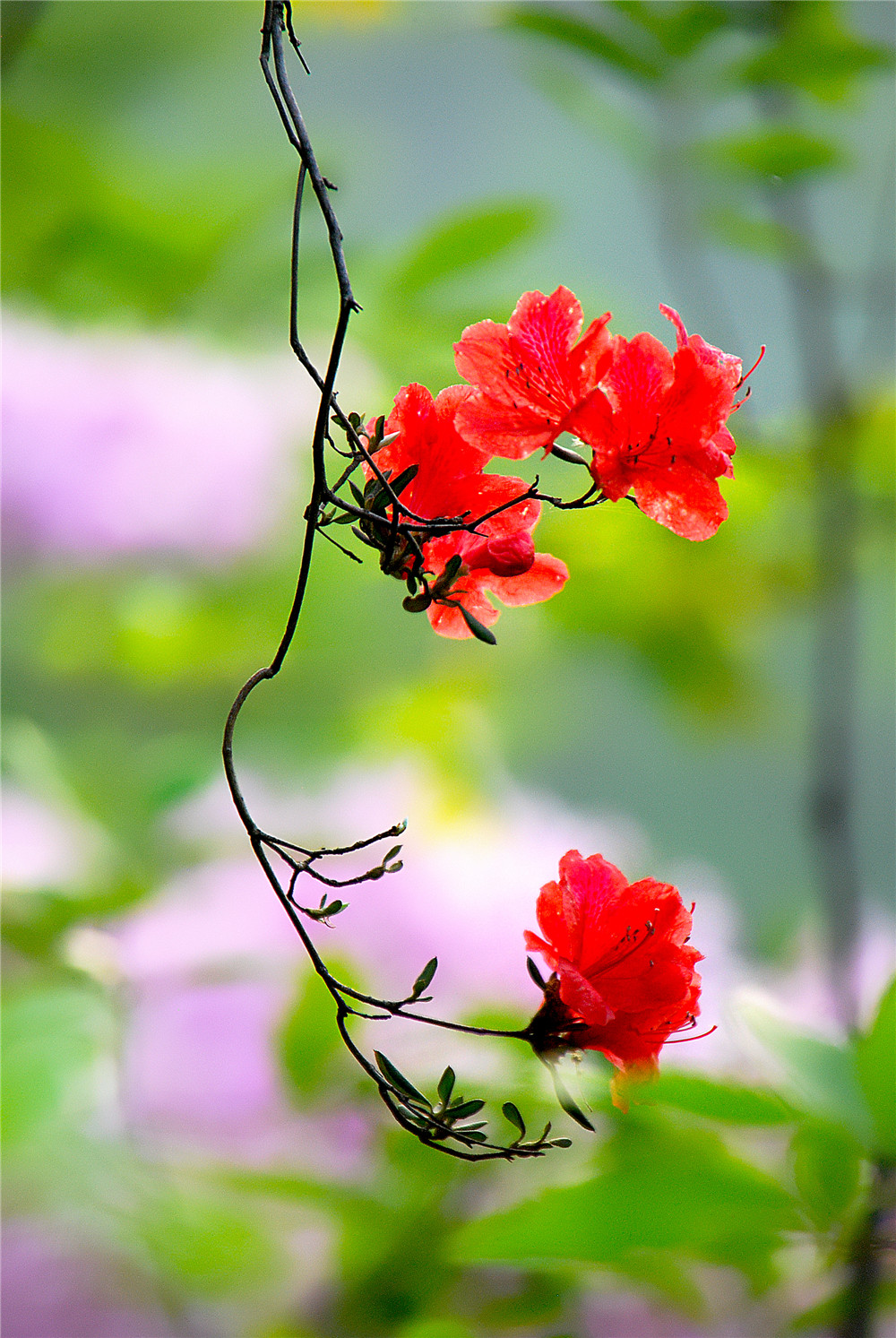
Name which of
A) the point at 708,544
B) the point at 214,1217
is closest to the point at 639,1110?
the point at 214,1217

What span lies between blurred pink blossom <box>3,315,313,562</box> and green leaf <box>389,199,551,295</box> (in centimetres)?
24

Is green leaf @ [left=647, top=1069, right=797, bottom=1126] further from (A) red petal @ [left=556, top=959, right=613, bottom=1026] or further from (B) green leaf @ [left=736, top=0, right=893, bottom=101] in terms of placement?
(B) green leaf @ [left=736, top=0, right=893, bottom=101]

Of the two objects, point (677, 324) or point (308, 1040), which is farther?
point (308, 1040)

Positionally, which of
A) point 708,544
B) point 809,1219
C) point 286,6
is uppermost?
point 708,544

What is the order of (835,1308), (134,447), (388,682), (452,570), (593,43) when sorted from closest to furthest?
(452,570) < (835,1308) < (593,43) < (134,447) < (388,682)

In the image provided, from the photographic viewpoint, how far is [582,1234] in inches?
12.0

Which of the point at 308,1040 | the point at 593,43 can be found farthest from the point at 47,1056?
the point at 593,43

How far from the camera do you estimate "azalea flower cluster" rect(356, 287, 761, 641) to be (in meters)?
0.17

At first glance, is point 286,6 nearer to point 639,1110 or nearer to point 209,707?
point 639,1110

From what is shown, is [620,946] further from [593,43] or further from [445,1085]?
[593,43]

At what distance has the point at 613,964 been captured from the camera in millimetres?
187

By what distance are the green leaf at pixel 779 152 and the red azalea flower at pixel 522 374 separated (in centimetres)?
40

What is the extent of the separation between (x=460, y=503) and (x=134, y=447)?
545 mm

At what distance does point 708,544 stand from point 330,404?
0.59m
